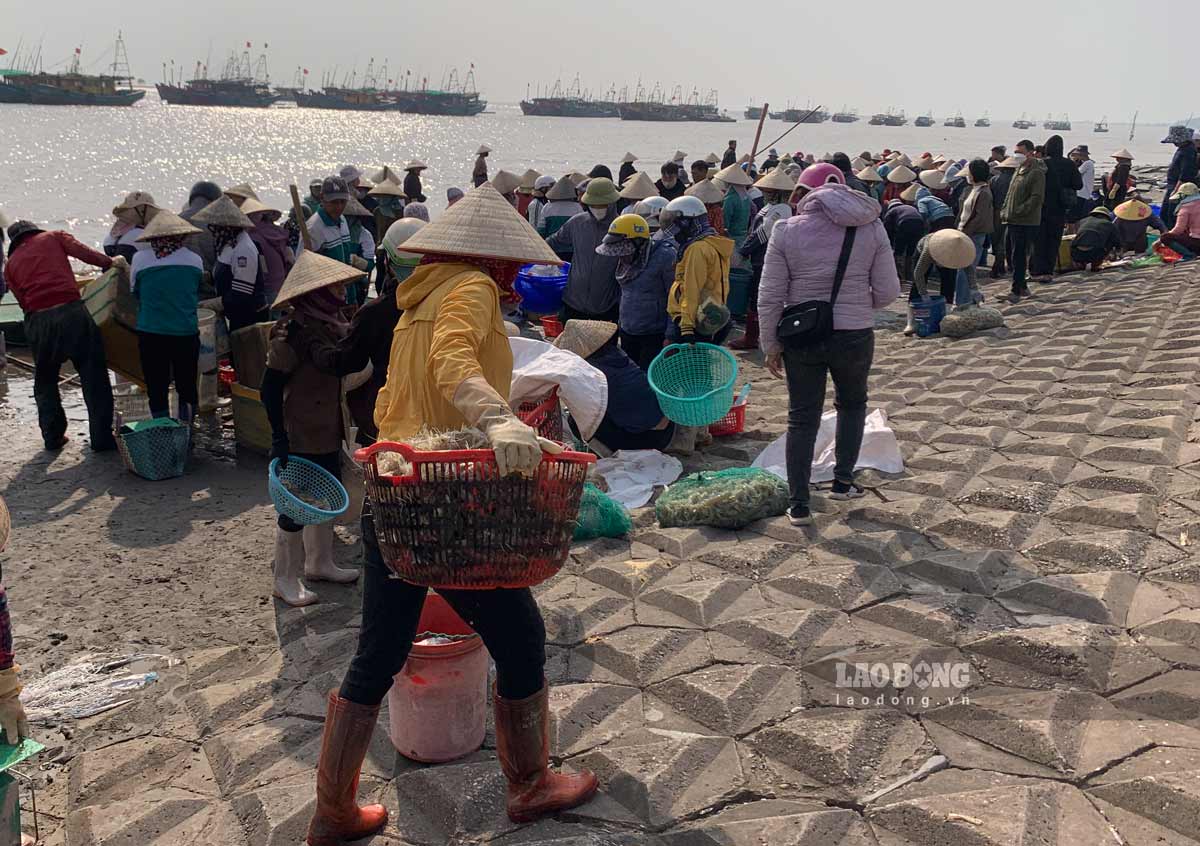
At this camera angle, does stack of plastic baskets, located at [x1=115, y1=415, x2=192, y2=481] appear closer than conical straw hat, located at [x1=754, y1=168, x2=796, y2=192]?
Yes

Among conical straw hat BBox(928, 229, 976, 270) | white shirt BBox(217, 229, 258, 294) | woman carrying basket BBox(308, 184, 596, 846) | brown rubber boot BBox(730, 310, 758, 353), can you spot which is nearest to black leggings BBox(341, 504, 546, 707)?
woman carrying basket BBox(308, 184, 596, 846)

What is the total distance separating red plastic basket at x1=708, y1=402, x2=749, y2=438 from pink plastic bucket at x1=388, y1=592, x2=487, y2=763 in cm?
416

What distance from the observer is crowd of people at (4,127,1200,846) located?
2859 millimetres

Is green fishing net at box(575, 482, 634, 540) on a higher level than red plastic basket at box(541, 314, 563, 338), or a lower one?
lower

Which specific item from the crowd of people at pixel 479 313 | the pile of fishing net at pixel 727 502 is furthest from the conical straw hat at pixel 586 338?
the pile of fishing net at pixel 727 502

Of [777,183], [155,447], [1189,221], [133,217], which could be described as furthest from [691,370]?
[1189,221]

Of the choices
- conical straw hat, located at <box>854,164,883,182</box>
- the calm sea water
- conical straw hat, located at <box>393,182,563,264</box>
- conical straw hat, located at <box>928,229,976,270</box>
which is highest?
conical straw hat, located at <box>393,182,563,264</box>

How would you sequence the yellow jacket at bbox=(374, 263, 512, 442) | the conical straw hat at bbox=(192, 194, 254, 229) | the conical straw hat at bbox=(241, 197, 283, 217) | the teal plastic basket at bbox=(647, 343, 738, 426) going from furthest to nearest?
the conical straw hat at bbox=(241, 197, 283, 217) → the conical straw hat at bbox=(192, 194, 254, 229) → the teal plastic basket at bbox=(647, 343, 738, 426) → the yellow jacket at bbox=(374, 263, 512, 442)

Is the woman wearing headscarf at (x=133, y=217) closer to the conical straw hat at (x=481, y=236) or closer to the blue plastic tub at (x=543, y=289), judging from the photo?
the blue plastic tub at (x=543, y=289)

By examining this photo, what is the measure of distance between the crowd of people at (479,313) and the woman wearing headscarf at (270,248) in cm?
2

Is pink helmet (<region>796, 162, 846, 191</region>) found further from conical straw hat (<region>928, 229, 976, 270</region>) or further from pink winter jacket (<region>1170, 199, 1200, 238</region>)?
pink winter jacket (<region>1170, 199, 1200, 238</region>)

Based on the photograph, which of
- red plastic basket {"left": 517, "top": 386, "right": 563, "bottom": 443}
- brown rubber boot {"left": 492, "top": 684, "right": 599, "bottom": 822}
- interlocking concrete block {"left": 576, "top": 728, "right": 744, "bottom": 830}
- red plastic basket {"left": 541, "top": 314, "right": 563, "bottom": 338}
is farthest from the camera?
red plastic basket {"left": 541, "top": 314, "right": 563, "bottom": 338}

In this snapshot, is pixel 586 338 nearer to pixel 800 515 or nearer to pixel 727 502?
pixel 727 502

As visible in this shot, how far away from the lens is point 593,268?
26.3 feet
